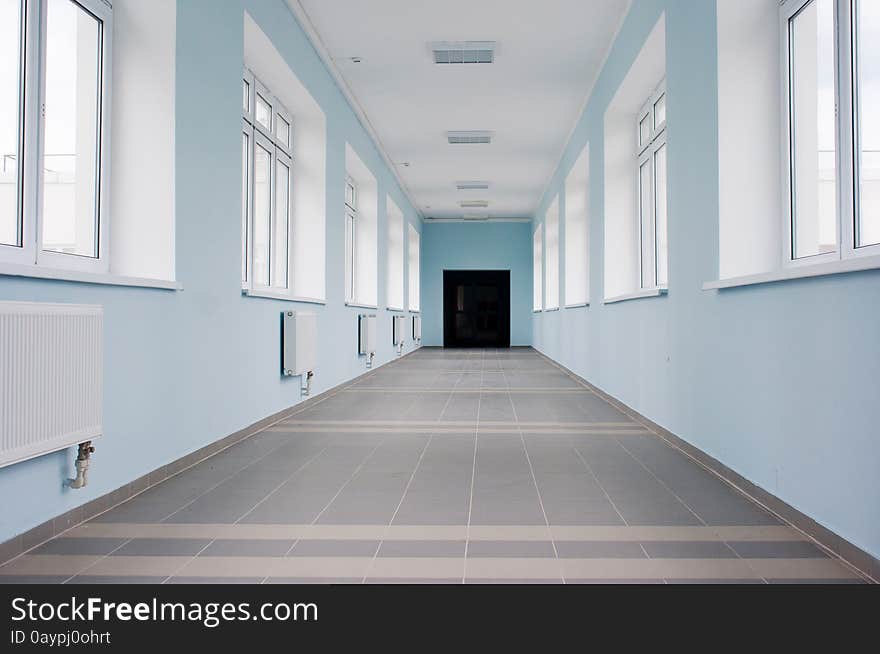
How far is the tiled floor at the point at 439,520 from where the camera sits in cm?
231

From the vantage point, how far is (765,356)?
122 inches

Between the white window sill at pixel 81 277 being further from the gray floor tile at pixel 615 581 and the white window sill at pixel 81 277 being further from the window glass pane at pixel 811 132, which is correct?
the window glass pane at pixel 811 132

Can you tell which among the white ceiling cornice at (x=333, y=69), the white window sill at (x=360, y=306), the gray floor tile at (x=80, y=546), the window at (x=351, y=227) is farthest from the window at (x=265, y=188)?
the window at (x=351, y=227)

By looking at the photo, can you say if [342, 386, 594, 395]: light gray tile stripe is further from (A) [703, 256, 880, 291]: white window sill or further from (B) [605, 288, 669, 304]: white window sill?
(A) [703, 256, 880, 291]: white window sill

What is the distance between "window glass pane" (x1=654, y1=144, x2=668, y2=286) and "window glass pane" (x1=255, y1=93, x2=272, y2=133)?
373 centimetres

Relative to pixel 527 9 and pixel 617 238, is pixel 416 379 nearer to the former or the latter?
pixel 617 238

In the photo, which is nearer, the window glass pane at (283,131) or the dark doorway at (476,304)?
the window glass pane at (283,131)

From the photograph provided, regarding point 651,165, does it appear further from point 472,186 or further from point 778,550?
point 472,186

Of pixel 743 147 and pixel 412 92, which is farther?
pixel 412 92

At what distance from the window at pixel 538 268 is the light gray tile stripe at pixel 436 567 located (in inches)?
523

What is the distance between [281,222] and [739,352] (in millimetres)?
4911

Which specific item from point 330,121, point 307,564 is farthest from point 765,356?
point 330,121

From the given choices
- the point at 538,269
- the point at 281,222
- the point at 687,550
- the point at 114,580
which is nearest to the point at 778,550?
the point at 687,550
